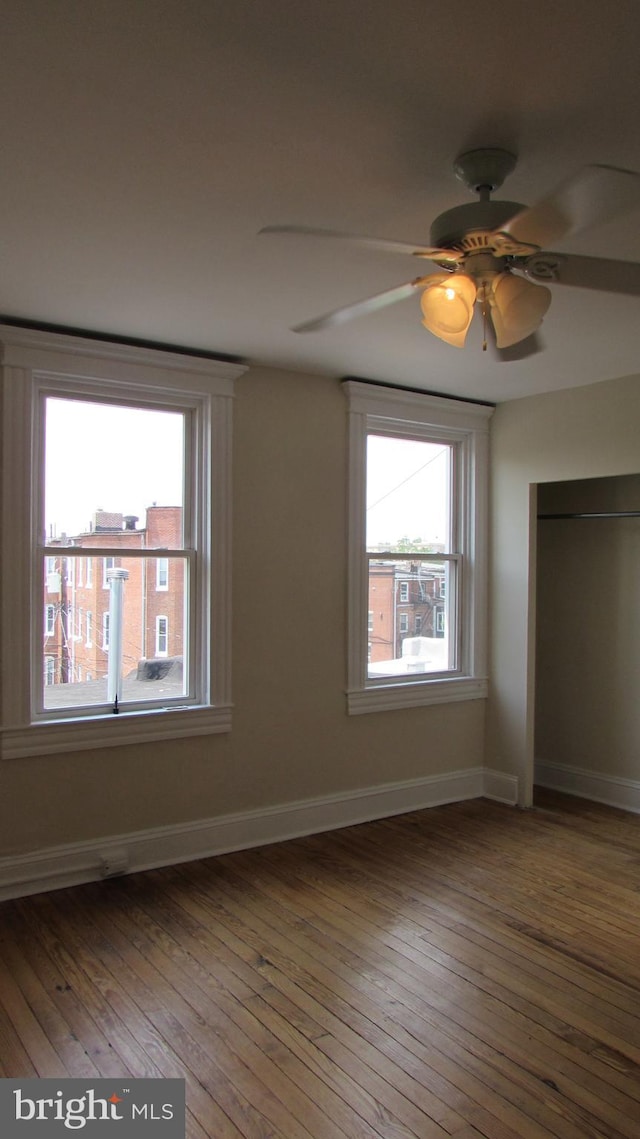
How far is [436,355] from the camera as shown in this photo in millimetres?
3932

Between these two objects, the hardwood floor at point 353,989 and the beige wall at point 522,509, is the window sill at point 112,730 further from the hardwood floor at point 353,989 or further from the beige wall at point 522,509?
the beige wall at point 522,509

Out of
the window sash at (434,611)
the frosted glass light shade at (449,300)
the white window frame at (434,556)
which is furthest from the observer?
the window sash at (434,611)

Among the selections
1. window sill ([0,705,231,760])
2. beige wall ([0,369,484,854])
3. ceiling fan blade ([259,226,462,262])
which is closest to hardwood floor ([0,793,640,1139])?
beige wall ([0,369,484,854])

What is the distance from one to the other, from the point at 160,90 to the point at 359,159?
541 millimetres

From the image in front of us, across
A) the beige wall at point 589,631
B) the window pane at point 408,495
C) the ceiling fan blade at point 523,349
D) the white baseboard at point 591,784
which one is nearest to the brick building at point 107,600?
the window pane at point 408,495

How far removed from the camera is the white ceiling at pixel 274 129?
156 centimetres

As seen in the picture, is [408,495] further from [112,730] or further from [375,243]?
[375,243]

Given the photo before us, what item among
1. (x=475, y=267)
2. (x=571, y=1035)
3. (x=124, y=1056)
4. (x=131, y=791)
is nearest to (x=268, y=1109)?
(x=124, y=1056)

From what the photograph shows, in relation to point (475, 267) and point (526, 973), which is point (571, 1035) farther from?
point (475, 267)

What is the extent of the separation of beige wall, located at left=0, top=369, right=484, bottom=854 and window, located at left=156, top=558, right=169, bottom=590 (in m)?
0.36

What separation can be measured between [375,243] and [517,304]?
1.38ft

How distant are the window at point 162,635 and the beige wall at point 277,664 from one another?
36cm

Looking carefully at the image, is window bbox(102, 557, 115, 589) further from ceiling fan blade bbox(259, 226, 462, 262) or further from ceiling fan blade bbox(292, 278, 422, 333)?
ceiling fan blade bbox(259, 226, 462, 262)

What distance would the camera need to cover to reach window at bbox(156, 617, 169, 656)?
397 centimetres
